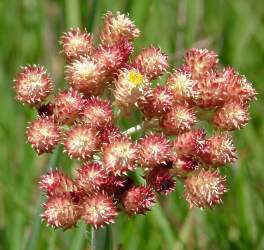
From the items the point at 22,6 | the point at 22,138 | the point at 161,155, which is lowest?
the point at 161,155

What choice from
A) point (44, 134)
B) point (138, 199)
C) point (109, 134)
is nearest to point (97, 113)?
point (109, 134)

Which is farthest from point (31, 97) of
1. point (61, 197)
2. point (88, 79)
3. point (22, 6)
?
point (22, 6)

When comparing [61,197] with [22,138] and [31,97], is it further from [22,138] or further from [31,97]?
[22,138]

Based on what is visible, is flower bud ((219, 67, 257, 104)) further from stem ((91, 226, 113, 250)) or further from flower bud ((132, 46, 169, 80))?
stem ((91, 226, 113, 250))

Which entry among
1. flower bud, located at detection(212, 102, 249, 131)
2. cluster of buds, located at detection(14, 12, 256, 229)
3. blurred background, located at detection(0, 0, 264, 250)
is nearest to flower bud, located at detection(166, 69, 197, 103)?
cluster of buds, located at detection(14, 12, 256, 229)

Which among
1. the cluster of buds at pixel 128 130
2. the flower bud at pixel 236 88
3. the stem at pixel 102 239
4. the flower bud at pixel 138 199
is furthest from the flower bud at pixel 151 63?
the stem at pixel 102 239
